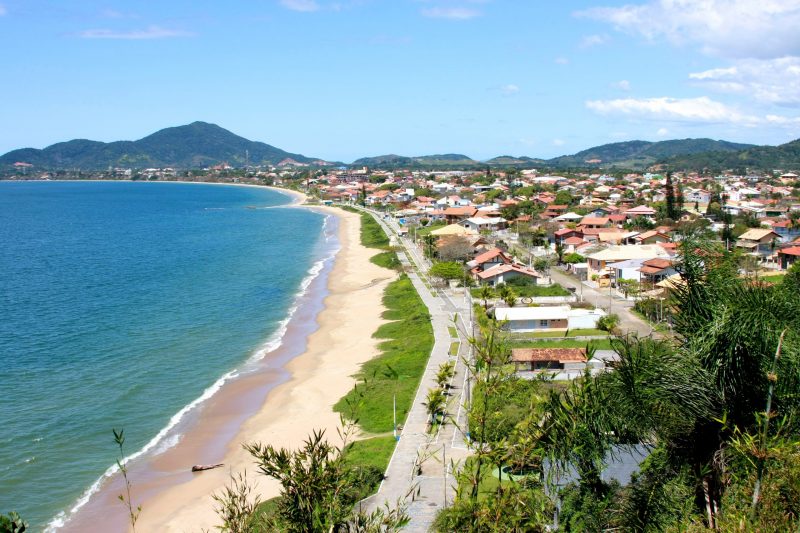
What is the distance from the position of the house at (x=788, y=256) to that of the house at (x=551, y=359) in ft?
88.1

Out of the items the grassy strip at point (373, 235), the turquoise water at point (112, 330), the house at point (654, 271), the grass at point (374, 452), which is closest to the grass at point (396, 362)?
the grass at point (374, 452)

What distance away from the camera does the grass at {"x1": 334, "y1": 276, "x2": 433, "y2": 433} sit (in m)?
24.4

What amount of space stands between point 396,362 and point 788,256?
3177 centimetres

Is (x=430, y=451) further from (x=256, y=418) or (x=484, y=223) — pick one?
(x=484, y=223)

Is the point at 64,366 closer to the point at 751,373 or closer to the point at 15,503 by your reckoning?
the point at 15,503

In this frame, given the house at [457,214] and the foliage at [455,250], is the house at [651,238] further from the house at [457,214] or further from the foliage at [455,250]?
the house at [457,214]

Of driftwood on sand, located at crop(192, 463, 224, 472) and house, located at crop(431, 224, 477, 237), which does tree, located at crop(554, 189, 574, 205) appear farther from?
driftwood on sand, located at crop(192, 463, 224, 472)

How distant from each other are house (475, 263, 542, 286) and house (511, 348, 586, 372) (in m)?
16.1

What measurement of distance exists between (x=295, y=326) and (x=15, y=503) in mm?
20712

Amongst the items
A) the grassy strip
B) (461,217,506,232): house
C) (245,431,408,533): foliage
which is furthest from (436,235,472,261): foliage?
(245,431,408,533): foliage

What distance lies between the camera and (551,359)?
89.6ft

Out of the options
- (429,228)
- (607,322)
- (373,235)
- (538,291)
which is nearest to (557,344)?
(607,322)

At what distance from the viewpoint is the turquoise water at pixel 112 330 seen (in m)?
23.2

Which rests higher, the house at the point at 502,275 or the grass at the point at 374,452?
the house at the point at 502,275
